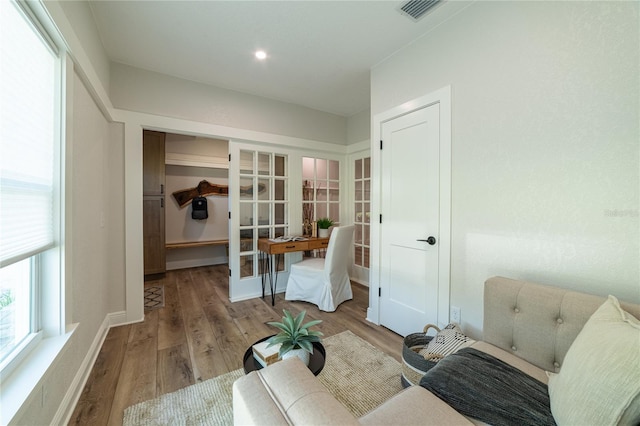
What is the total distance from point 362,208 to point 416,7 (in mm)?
2492

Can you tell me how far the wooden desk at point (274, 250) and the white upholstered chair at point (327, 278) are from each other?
22cm

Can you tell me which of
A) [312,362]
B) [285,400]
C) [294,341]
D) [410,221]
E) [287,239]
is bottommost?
[312,362]

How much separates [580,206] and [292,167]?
2970mm

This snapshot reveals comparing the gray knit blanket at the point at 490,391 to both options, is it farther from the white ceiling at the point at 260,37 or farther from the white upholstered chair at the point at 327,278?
the white ceiling at the point at 260,37

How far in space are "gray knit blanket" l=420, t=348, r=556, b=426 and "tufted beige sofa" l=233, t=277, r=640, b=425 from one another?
63 millimetres

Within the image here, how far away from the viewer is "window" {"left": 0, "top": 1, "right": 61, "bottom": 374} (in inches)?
40.6

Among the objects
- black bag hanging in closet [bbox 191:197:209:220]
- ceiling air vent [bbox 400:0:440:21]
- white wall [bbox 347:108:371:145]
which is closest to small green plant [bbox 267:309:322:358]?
ceiling air vent [bbox 400:0:440:21]

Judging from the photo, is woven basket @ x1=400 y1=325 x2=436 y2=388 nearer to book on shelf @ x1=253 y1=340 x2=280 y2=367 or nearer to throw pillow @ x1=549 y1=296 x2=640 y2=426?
throw pillow @ x1=549 y1=296 x2=640 y2=426

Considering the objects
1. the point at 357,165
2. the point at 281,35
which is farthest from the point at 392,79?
the point at 357,165

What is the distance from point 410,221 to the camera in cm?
232

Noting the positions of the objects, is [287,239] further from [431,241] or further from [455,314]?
[455,314]

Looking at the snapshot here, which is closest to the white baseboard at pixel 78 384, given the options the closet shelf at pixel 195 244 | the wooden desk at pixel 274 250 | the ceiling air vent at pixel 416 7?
the wooden desk at pixel 274 250

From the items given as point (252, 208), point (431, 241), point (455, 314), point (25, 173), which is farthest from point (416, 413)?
point (252, 208)

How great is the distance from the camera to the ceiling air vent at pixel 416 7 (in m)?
1.84
